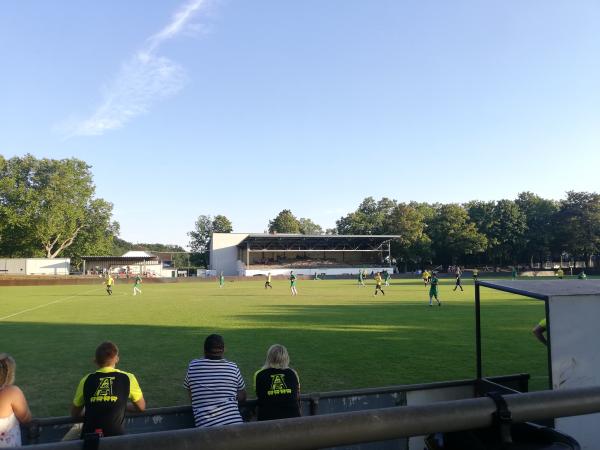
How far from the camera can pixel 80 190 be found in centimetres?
8031

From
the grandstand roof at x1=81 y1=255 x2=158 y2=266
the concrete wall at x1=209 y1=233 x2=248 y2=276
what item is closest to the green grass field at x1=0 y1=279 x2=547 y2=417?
the grandstand roof at x1=81 y1=255 x2=158 y2=266

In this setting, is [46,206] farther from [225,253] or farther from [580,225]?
[580,225]

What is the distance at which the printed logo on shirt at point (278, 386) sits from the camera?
4492 mm

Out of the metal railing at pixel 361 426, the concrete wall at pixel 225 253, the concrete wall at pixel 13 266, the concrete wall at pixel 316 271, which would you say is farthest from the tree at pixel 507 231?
the metal railing at pixel 361 426

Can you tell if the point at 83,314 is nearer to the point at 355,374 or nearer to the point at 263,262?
the point at 355,374

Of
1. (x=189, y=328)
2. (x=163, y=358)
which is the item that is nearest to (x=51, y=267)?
(x=189, y=328)

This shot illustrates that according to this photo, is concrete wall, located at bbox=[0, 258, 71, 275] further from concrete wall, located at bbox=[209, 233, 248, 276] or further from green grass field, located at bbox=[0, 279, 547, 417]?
green grass field, located at bbox=[0, 279, 547, 417]

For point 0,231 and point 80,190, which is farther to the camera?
point 80,190

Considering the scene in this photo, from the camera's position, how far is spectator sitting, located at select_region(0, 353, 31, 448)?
3.83 m

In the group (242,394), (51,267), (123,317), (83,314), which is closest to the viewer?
(242,394)

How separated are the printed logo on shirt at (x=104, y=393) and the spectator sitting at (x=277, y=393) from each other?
1.27 metres

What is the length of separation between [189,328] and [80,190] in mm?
72393

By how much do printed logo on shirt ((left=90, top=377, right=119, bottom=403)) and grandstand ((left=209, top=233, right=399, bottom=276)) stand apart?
→ 81798 mm

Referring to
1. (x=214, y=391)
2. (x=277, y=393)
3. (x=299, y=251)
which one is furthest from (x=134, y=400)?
(x=299, y=251)
